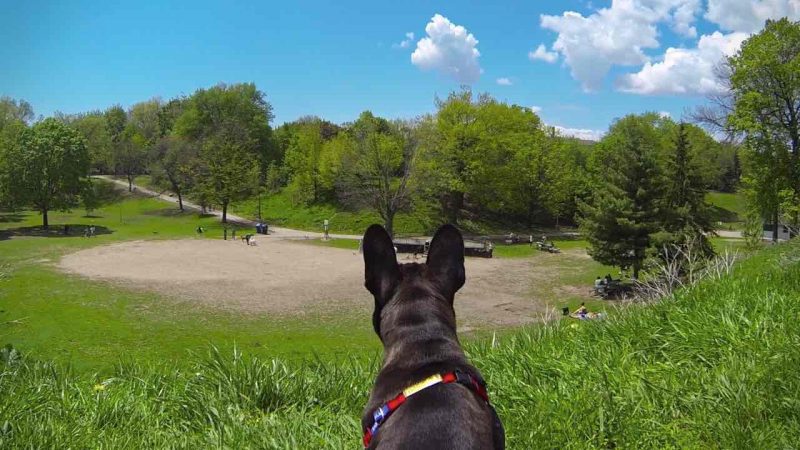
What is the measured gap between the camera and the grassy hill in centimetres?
366

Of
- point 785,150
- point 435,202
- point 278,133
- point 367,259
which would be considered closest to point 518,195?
point 435,202

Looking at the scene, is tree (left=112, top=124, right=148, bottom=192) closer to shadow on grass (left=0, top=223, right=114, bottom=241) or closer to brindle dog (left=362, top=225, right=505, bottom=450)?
shadow on grass (left=0, top=223, right=114, bottom=241)

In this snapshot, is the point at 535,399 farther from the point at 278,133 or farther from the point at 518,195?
the point at 278,133

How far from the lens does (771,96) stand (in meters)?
26.0

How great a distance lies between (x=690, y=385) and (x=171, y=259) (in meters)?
34.0

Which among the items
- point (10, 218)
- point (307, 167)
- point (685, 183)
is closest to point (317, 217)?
point (307, 167)

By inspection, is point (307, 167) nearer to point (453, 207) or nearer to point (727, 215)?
point (453, 207)

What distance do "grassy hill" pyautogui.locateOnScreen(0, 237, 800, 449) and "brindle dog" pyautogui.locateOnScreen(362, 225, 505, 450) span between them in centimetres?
169

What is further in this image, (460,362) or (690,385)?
(690,385)

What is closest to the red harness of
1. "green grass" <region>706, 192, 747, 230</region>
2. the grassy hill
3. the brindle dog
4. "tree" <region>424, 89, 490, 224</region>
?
the brindle dog

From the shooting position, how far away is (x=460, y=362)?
87.1 inches

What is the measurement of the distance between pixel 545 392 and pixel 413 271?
2.38m

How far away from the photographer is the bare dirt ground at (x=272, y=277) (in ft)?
75.8

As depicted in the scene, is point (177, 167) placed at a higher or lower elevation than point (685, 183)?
higher
